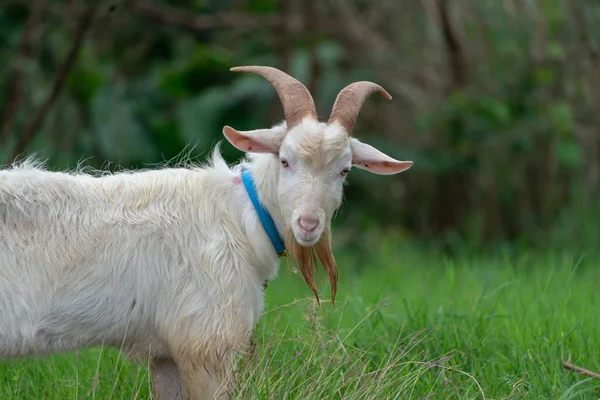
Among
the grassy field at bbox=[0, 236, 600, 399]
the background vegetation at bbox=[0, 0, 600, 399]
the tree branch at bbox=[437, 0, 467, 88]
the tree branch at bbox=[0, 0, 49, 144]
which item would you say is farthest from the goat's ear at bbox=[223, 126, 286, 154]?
the tree branch at bbox=[437, 0, 467, 88]

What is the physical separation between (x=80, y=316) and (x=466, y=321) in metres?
2.37

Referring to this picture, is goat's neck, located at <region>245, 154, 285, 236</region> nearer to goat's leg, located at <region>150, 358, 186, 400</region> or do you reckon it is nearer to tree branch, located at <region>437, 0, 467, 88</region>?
goat's leg, located at <region>150, 358, 186, 400</region>

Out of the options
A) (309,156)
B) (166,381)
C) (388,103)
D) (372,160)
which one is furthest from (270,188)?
(388,103)

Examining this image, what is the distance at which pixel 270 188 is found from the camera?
482 centimetres

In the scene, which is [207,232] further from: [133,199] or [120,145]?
[120,145]

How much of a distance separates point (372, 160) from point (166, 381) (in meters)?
1.53

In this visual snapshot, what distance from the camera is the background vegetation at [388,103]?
10047mm

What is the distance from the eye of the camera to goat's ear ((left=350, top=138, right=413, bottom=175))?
486 centimetres

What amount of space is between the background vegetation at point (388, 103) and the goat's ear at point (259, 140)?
8.89 ft

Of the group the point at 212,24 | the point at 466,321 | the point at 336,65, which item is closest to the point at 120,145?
the point at 212,24

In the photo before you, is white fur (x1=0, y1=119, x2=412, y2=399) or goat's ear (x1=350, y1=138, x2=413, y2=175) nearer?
white fur (x1=0, y1=119, x2=412, y2=399)

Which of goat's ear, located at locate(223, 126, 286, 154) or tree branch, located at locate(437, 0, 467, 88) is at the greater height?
goat's ear, located at locate(223, 126, 286, 154)

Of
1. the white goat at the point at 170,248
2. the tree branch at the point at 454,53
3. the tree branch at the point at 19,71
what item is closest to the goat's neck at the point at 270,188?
the white goat at the point at 170,248

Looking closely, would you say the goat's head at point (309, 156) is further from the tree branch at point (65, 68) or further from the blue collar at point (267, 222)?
the tree branch at point (65, 68)
